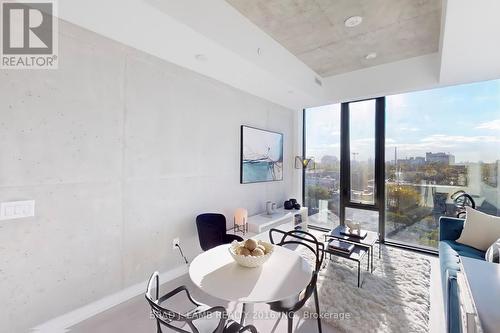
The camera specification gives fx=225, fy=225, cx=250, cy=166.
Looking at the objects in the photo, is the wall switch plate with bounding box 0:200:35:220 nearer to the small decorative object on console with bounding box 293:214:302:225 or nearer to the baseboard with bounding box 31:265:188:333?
the baseboard with bounding box 31:265:188:333

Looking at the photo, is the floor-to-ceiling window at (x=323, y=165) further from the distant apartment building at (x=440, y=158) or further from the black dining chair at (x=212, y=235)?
the black dining chair at (x=212, y=235)

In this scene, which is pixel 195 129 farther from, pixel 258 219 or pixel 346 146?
pixel 346 146

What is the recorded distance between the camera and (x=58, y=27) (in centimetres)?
197

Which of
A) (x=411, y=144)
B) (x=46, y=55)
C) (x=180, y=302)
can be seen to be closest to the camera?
(x=46, y=55)

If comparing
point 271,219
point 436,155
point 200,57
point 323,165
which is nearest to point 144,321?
point 271,219

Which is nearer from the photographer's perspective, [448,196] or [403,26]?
[403,26]

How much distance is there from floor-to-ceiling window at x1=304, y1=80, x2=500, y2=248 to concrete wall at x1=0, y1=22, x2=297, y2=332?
284cm

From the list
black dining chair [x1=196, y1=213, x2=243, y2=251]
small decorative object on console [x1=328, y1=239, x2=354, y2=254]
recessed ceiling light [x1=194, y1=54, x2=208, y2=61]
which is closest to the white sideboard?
black dining chair [x1=196, y1=213, x2=243, y2=251]

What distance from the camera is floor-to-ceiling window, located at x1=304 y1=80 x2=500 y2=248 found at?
3.40 meters

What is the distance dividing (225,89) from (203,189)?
1605mm

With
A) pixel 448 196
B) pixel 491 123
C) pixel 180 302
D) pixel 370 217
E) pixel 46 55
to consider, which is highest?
pixel 46 55

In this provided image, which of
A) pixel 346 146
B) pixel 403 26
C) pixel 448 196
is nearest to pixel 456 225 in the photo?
pixel 448 196

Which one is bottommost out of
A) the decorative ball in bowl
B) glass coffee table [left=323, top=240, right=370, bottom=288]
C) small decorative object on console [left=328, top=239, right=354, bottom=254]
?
glass coffee table [left=323, top=240, right=370, bottom=288]

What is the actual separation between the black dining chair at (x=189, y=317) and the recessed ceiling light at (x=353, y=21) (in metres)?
3.21
